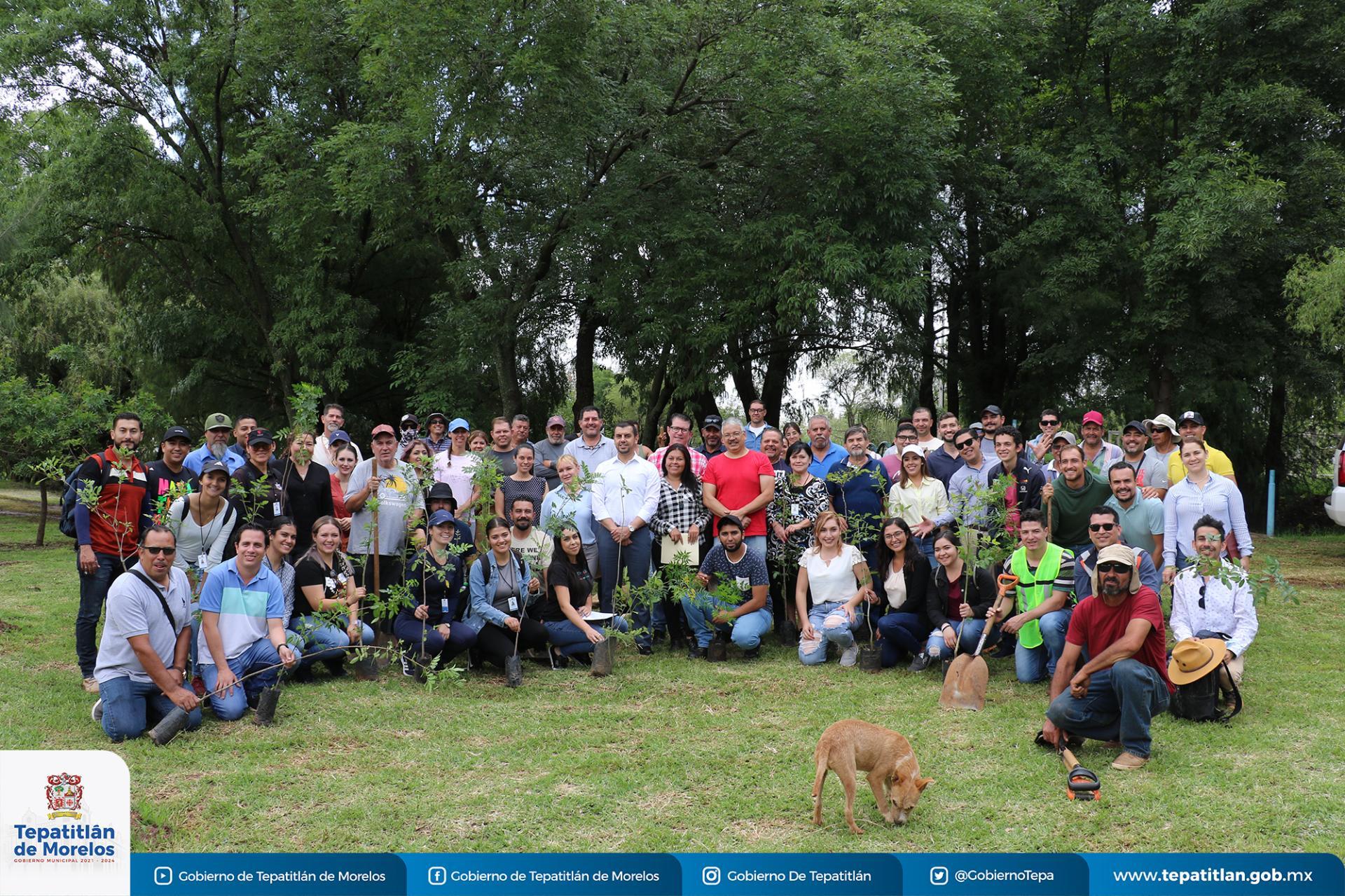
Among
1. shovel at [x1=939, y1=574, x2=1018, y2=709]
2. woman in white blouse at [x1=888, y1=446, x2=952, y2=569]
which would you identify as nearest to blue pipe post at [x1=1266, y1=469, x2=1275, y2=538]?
woman in white blouse at [x1=888, y1=446, x2=952, y2=569]

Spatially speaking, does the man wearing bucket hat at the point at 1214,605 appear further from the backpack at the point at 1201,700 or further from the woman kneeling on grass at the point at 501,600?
the woman kneeling on grass at the point at 501,600

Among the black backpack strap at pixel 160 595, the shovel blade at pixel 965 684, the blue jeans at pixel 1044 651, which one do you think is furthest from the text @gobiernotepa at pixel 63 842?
the blue jeans at pixel 1044 651

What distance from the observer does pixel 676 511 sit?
841 cm

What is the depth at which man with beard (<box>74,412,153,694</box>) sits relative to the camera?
6.73m

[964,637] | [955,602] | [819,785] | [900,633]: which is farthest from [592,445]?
[819,785]

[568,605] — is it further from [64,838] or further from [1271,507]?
[1271,507]

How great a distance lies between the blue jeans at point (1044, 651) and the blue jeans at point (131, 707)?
17.5 ft

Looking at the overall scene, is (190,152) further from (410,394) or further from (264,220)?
(410,394)

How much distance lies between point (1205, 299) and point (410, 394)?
1347cm

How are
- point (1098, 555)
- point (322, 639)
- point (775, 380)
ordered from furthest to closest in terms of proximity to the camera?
point (775, 380) < point (322, 639) < point (1098, 555)

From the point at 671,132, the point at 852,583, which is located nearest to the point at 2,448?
the point at 671,132

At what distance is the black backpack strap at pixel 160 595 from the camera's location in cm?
571

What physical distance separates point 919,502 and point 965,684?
2.00 meters

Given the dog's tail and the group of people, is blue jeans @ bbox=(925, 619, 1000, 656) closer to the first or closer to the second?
the group of people
